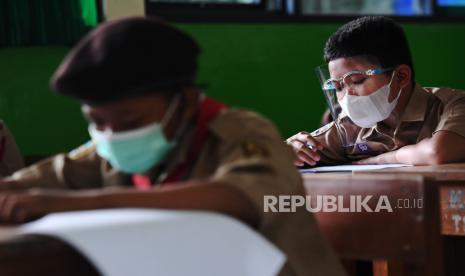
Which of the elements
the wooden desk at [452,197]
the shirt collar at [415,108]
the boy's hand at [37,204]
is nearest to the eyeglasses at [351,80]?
the shirt collar at [415,108]

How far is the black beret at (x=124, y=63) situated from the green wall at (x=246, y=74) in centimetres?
242

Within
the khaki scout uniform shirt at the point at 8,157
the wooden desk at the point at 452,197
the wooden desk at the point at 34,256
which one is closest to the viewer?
the wooden desk at the point at 34,256

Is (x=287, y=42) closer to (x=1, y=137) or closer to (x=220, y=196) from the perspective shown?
(x=1, y=137)

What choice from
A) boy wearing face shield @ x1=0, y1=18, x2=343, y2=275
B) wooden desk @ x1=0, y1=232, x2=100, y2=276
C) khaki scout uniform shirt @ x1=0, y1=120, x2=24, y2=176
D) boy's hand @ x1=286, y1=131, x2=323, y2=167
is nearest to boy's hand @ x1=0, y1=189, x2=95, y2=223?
boy wearing face shield @ x1=0, y1=18, x2=343, y2=275

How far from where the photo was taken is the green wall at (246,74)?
349 centimetres

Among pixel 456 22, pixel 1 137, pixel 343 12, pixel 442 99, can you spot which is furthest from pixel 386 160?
pixel 456 22

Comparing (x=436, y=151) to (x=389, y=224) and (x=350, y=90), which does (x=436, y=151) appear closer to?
(x=350, y=90)

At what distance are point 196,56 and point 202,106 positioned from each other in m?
0.08

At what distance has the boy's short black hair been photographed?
2682 millimetres

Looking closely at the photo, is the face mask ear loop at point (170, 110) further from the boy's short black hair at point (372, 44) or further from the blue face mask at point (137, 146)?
the boy's short black hair at point (372, 44)

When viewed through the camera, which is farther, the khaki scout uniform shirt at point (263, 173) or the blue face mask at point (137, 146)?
the blue face mask at point (137, 146)

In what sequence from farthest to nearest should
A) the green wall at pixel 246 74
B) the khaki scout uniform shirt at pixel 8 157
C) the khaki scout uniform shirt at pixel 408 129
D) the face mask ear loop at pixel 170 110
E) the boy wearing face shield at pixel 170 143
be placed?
1. the green wall at pixel 246 74
2. the khaki scout uniform shirt at pixel 408 129
3. the khaki scout uniform shirt at pixel 8 157
4. the face mask ear loop at pixel 170 110
5. the boy wearing face shield at pixel 170 143

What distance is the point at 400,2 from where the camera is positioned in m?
4.79

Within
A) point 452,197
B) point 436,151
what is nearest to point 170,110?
point 452,197
